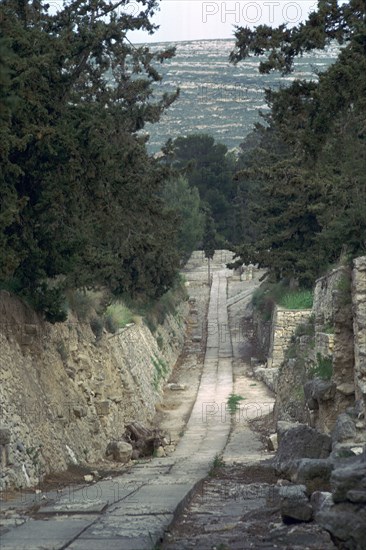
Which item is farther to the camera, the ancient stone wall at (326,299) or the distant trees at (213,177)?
the distant trees at (213,177)

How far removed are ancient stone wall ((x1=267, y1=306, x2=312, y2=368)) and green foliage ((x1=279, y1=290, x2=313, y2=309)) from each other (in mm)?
446

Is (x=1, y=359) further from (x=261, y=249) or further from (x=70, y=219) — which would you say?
(x=261, y=249)

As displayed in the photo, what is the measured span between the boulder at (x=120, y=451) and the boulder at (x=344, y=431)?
28.9 feet

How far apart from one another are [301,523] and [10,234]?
11587 mm

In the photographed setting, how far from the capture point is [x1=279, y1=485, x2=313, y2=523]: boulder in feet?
38.5

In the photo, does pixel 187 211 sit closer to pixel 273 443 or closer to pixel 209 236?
pixel 209 236

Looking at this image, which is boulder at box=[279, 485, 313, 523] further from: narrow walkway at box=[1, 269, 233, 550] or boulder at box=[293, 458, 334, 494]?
narrow walkway at box=[1, 269, 233, 550]

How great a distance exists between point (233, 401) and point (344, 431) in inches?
A: 937

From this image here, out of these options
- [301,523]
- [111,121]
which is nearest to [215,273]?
[111,121]

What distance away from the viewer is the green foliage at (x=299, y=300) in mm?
48531

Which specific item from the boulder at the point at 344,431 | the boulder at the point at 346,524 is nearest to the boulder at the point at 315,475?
the boulder at the point at 346,524

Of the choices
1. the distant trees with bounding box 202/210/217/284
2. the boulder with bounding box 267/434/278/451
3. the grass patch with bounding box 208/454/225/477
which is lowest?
the distant trees with bounding box 202/210/217/284

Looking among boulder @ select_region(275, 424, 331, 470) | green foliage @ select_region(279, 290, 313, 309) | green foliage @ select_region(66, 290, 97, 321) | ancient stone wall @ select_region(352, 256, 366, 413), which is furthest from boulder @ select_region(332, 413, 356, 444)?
green foliage @ select_region(279, 290, 313, 309)

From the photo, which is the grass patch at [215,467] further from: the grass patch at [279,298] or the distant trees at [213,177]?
the distant trees at [213,177]
